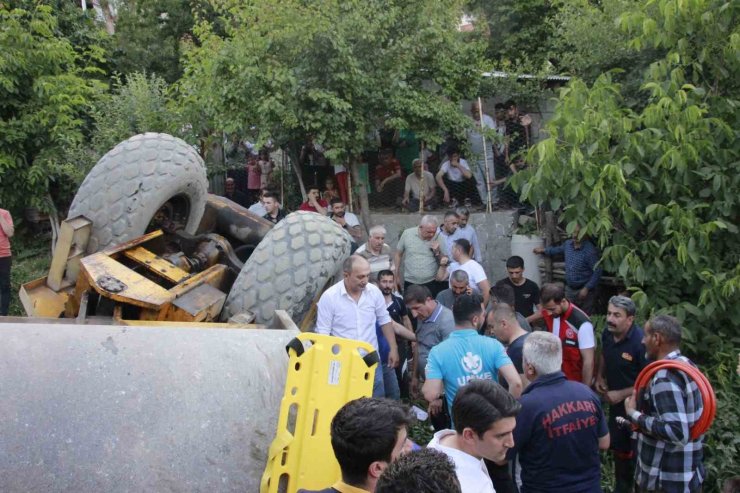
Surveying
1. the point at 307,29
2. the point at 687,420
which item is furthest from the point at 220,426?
the point at 307,29

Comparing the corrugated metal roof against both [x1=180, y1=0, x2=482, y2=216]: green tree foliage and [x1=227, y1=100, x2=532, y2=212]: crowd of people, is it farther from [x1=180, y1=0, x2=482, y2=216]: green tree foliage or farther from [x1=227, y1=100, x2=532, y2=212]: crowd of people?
[x1=180, y1=0, x2=482, y2=216]: green tree foliage

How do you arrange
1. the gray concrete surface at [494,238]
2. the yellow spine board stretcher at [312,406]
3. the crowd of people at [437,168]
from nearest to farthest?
the yellow spine board stretcher at [312,406] < the gray concrete surface at [494,238] < the crowd of people at [437,168]

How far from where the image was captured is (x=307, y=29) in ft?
29.1

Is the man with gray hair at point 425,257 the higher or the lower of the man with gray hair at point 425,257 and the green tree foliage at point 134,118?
the lower

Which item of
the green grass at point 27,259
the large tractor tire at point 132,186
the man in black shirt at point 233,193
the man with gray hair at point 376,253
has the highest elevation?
the large tractor tire at point 132,186

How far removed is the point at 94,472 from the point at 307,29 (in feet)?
22.6

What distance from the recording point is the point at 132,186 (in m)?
5.66

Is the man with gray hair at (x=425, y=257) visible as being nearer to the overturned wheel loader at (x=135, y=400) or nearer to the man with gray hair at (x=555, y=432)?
the overturned wheel loader at (x=135, y=400)

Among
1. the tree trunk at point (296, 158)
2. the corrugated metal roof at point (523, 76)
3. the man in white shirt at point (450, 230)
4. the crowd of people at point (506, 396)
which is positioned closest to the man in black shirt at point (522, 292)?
the crowd of people at point (506, 396)

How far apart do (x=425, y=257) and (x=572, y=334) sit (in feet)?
8.61

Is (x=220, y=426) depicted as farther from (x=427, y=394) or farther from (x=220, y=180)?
(x=220, y=180)

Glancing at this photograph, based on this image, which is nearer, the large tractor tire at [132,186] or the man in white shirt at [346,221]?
the large tractor tire at [132,186]

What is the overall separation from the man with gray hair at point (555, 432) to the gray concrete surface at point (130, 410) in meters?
1.22

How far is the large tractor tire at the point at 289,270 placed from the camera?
5148mm
